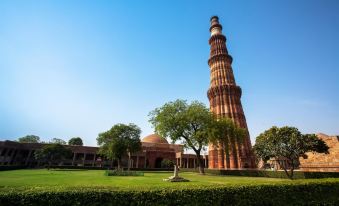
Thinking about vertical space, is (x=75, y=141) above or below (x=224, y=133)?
above

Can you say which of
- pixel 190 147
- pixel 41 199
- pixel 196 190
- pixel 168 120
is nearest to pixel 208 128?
pixel 190 147

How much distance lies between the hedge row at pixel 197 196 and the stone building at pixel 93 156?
5018 cm

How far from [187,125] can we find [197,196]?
994 inches

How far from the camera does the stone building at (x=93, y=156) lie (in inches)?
2240

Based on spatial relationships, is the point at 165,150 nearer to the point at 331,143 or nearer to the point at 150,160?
the point at 150,160

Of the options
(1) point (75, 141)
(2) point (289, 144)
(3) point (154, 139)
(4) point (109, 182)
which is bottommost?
(4) point (109, 182)

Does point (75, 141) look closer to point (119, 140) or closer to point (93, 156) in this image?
point (93, 156)

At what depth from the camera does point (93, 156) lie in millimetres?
68500

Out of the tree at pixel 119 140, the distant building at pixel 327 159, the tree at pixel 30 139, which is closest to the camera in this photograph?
the distant building at pixel 327 159

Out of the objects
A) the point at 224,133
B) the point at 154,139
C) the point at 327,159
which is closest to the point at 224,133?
the point at 224,133

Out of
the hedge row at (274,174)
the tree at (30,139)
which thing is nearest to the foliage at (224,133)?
the hedge row at (274,174)

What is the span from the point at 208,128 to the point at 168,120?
264 inches

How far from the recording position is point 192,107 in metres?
35.2

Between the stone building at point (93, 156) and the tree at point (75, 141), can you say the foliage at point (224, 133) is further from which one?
the tree at point (75, 141)
